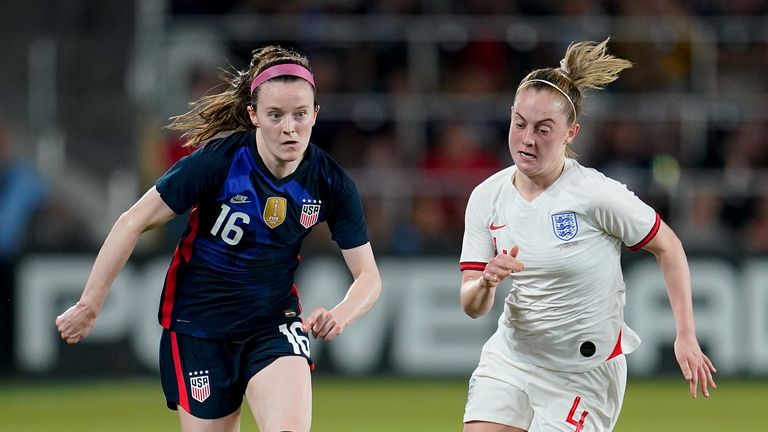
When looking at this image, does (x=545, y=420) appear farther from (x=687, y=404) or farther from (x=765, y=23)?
(x=765, y=23)

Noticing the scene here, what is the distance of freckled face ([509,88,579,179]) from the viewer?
19.2ft

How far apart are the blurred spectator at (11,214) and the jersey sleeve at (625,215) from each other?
7347 millimetres

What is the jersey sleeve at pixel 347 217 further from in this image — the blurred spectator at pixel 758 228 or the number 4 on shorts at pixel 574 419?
the blurred spectator at pixel 758 228

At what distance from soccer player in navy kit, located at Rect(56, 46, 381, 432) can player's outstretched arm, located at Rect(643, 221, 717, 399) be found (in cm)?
131

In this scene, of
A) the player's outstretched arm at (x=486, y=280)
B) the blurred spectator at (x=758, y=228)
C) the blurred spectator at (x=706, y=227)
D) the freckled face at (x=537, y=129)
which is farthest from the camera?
the blurred spectator at (x=758, y=228)

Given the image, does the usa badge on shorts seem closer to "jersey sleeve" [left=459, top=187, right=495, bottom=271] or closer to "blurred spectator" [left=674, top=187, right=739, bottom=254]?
"jersey sleeve" [left=459, top=187, right=495, bottom=271]

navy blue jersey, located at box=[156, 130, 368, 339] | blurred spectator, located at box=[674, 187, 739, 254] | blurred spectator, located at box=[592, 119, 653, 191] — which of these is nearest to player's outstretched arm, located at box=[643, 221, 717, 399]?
navy blue jersey, located at box=[156, 130, 368, 339]

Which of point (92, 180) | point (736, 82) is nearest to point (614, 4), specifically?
point (736, 82)

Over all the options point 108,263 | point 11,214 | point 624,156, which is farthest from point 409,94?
point 108,263

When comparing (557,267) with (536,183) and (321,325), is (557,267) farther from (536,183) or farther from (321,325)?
(321,325)

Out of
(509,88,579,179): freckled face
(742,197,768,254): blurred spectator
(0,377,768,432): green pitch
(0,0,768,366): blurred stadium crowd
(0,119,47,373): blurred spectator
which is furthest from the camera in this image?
(0,0,768,366): blurred stadium crowd

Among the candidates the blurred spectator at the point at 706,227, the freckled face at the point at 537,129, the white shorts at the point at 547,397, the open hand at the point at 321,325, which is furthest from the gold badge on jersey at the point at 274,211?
the blurred spectator at the point at 706,227

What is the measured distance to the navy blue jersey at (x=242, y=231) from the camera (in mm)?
6023

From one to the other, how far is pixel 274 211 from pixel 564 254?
4.22ft
